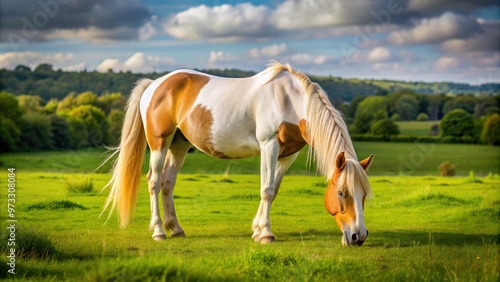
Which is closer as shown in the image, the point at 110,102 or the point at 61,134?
the point at 61,134

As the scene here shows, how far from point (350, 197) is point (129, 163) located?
4098 millimetres

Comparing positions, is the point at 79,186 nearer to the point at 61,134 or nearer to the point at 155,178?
the point at 155,178

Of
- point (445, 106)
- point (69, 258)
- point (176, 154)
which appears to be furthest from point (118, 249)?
point (445, 106)

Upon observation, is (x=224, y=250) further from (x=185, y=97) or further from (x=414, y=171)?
(x=414, y=171)

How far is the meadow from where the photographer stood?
6.23 metres

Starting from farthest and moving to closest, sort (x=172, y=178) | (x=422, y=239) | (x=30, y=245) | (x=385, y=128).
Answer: (x=385, y=128), (x=172, y=178), (x=422, y=239), (x=30, y=245)

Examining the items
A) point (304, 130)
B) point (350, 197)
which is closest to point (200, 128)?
Answer: point (304, 130)

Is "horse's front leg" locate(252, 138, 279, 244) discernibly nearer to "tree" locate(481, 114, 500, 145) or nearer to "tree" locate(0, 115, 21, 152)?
"tree" locate(0, 115, 21, 152)

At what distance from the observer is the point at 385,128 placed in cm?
4425

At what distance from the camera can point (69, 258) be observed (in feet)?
24.5

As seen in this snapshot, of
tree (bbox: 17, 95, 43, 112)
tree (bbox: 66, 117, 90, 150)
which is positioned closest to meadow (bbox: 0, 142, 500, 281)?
tree (bbox: 66, 117, 90, 150)

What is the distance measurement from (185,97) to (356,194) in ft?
11.2

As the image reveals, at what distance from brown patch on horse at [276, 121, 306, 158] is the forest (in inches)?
1057

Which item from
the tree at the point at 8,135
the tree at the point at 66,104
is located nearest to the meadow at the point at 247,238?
the tree at the point at 8,135
